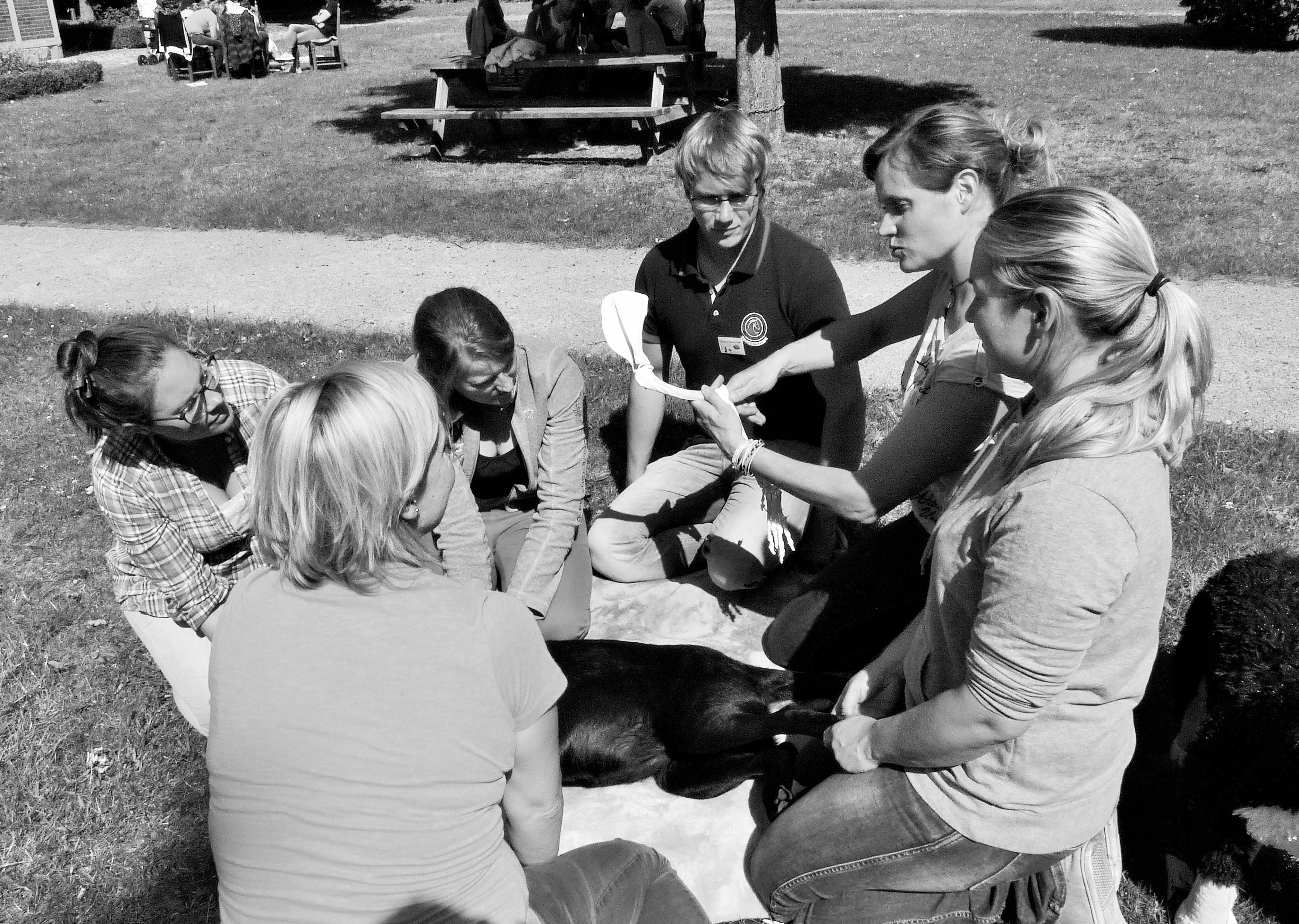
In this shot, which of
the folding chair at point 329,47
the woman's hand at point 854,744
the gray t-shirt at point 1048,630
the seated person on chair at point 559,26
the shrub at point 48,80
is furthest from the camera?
the folding chair at point 329,47

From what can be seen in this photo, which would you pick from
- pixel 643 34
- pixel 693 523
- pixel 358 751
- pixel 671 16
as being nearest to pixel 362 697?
pixel 358 751

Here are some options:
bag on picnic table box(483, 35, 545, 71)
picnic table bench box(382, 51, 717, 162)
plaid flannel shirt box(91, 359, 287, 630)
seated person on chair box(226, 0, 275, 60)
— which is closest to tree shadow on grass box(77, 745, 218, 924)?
plaid flannel shirt box(91, 359, 287, 630)

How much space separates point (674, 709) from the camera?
9.59ft

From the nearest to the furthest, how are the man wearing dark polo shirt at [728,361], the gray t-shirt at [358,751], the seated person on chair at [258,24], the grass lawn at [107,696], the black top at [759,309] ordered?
the gray t-shirt at [358,751]
the grass lawn at [107,696]
the man wearing dark polo shirt at [728,361]
the black top at [759,309]
the seated person on chair at [258,24]

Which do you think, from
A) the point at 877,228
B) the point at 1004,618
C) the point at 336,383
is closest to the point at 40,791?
the point at 336,383

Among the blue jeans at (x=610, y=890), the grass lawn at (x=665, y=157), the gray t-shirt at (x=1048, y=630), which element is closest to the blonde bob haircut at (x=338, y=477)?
the blue jeans at (x=610, y=890)

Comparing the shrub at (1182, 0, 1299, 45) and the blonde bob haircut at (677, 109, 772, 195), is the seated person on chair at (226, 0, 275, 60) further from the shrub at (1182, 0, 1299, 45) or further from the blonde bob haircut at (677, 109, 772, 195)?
the blonde bob haircut at (677, 109, 772, 195)

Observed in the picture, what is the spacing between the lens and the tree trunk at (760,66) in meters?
9.53

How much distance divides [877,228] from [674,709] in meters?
5.64

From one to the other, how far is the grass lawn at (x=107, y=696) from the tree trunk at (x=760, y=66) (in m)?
5.38

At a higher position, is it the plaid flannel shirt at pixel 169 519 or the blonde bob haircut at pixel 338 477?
the blonde bob haircut at pixel 338 477

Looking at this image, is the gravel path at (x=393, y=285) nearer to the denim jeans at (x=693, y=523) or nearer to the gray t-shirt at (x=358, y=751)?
the denim jeans at (x=693, y=523)

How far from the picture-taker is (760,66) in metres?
9.85

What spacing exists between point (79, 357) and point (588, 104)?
27.8 feet
